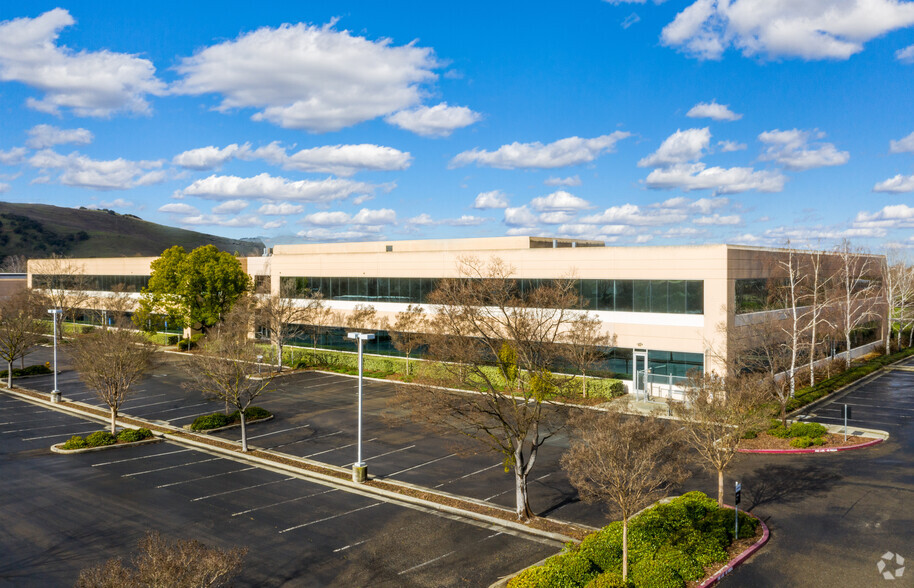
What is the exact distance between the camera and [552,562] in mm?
15055

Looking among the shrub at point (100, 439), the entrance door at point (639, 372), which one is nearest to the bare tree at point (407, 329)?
the entrance door at point (639, 372)

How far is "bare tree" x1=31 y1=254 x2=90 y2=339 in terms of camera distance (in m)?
75.2

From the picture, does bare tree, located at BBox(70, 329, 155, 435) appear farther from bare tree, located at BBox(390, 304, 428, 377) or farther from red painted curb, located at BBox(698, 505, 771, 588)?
red painted curb, located at BBox(698, 505, 771, 588)

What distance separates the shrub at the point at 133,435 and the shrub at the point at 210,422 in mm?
2208

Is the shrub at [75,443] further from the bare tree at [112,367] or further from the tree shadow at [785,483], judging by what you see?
the tree shadow at [785,483]

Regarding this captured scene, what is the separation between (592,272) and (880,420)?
58.7 ft

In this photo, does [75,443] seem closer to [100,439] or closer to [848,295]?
[100,439]

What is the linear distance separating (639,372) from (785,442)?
460 inches

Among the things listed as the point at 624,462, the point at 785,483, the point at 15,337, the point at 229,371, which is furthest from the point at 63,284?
the point at 785,483

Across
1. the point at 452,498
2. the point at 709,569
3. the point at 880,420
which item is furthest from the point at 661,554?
the point at 880,420

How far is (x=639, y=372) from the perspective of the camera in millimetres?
39375

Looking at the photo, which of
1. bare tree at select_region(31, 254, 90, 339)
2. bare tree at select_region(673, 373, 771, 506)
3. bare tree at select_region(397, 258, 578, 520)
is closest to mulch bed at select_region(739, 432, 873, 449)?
bare tree at select_region(673, 373, 771, 506)

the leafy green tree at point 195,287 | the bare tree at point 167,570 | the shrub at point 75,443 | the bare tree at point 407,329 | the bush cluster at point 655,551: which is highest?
the leafy green tree at point 195,287

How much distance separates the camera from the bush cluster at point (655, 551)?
47.0ft
